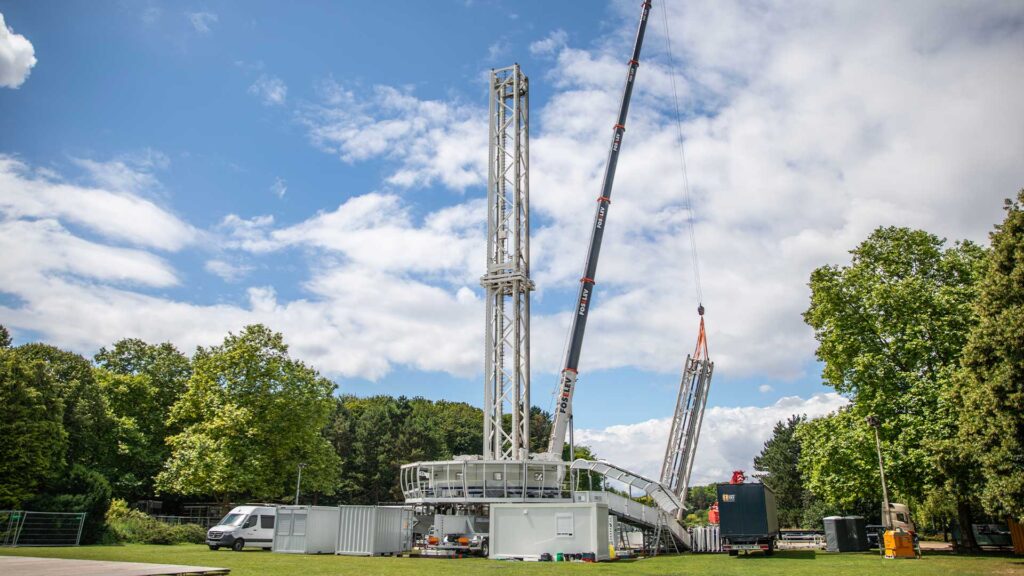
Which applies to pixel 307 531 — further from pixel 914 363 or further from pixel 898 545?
pixel 914 363

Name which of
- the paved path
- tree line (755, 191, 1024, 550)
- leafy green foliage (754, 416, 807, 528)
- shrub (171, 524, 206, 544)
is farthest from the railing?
leafy green foliage (754, 416, 807, 528)

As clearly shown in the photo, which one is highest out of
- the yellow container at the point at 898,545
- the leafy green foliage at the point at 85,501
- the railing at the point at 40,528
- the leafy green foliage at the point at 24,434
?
the leafy green foliage at the point at 24,434

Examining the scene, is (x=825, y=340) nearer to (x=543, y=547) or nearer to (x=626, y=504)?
(x=626, y=504)

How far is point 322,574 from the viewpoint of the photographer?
17.5 m

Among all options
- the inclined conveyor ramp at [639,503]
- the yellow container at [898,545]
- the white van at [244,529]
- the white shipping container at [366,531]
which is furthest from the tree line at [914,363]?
the white van at [244,529]

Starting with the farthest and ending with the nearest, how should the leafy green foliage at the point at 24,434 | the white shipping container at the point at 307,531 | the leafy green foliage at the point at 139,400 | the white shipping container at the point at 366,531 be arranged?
the leafy green foliage at the point at 139,400
the leafy green foliage at the point at 24,434
the white shipping container at the point at 307,531
the white shipping container at the point at 366,531

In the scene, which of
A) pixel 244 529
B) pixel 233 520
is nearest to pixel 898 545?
pixel 244 529

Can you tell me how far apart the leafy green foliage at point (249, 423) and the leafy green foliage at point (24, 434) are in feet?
21.0

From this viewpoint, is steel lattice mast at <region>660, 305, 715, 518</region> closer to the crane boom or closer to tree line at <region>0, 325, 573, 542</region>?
the crane boom

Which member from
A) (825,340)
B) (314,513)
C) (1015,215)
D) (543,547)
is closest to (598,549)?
(543,547)

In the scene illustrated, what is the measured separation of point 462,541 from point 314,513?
21.7 feet

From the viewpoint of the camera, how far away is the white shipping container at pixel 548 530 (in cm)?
2638

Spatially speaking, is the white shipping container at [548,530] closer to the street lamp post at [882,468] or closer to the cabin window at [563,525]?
the cabin window at [563,525]

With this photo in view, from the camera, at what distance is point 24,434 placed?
3784cm
